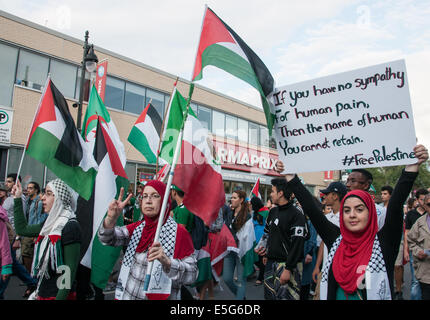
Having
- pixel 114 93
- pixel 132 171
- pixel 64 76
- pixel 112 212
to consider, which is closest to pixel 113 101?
pixel 114 93

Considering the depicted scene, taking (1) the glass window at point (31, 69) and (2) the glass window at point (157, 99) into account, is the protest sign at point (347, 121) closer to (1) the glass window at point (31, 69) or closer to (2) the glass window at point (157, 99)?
(1) the glass window at point (31, 69)

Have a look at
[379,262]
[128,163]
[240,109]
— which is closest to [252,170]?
[240,109]

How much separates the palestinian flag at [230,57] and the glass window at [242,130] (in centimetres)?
2247

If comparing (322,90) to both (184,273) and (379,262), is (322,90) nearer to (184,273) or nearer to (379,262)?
(379,262)

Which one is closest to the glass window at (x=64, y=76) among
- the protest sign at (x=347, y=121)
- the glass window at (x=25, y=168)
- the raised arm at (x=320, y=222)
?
the glass window at (x=25, y=168)

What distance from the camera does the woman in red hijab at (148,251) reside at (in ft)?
9.03

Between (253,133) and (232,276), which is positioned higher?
(253,133)

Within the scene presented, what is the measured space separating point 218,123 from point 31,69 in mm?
12594

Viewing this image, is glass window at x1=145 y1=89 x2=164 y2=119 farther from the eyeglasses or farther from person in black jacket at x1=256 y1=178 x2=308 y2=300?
the eyeglasses

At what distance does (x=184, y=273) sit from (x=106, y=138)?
2.35 meters

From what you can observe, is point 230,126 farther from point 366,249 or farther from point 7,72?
point 366,249

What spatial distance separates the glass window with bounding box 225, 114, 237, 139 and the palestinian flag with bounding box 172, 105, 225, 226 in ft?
68.9

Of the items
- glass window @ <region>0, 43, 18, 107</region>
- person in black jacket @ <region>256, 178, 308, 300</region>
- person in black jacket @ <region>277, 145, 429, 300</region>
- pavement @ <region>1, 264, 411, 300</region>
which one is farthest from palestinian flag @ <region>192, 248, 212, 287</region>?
glass window @ <region>0, 43, 18, 107</region>

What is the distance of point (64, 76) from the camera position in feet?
52.3
